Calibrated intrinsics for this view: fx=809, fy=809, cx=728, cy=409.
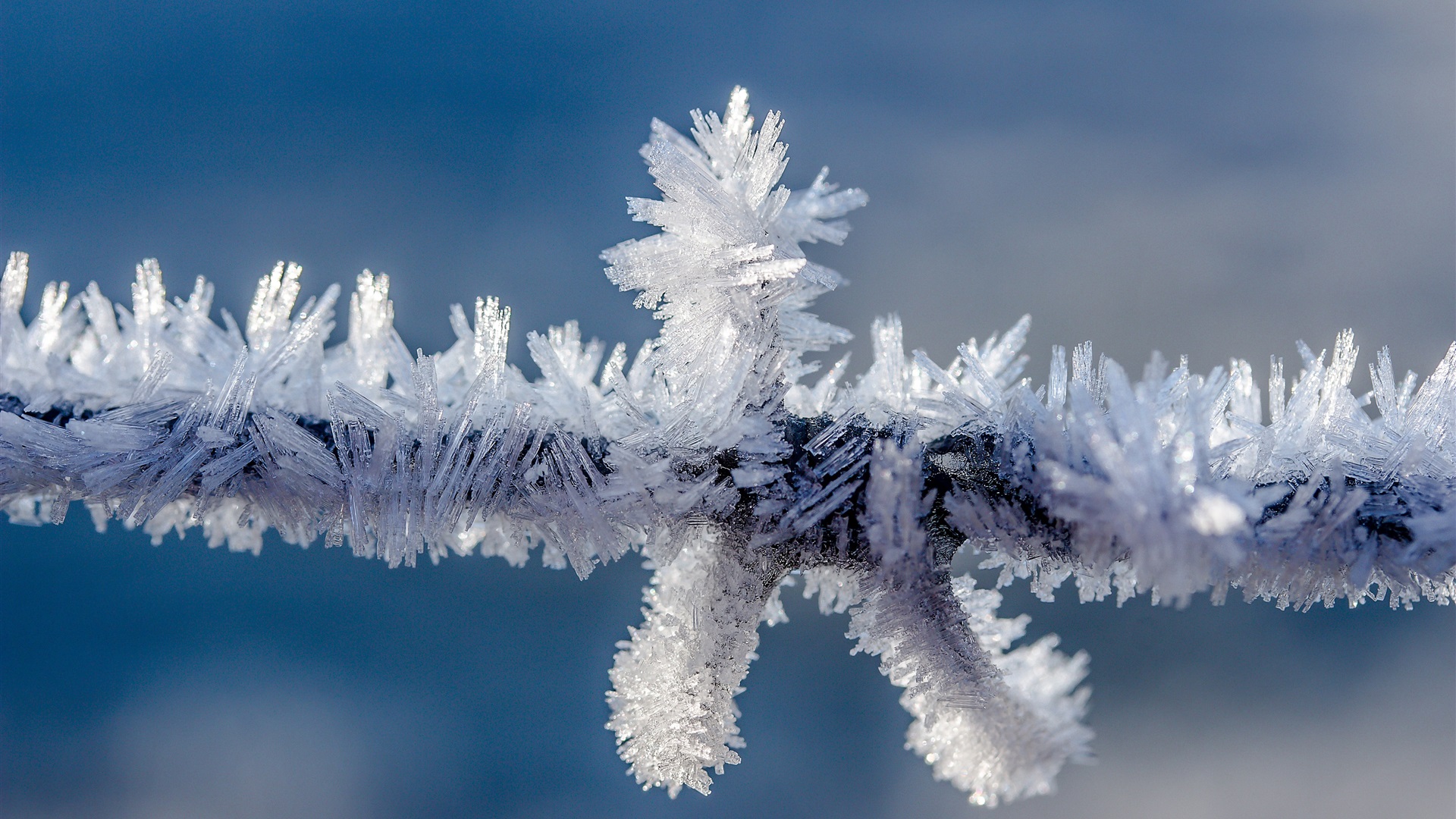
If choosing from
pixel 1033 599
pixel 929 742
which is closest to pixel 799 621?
pixel 1033 599

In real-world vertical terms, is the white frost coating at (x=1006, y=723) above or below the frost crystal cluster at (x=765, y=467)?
below

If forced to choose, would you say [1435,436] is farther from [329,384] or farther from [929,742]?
[329,384]

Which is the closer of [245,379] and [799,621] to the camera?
[245,379]

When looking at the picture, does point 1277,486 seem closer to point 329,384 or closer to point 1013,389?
point 1013,389

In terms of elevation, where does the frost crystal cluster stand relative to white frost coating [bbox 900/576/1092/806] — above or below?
above

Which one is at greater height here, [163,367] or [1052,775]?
[163,367]

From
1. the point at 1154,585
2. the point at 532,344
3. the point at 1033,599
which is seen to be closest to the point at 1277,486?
the point at 1154,585
